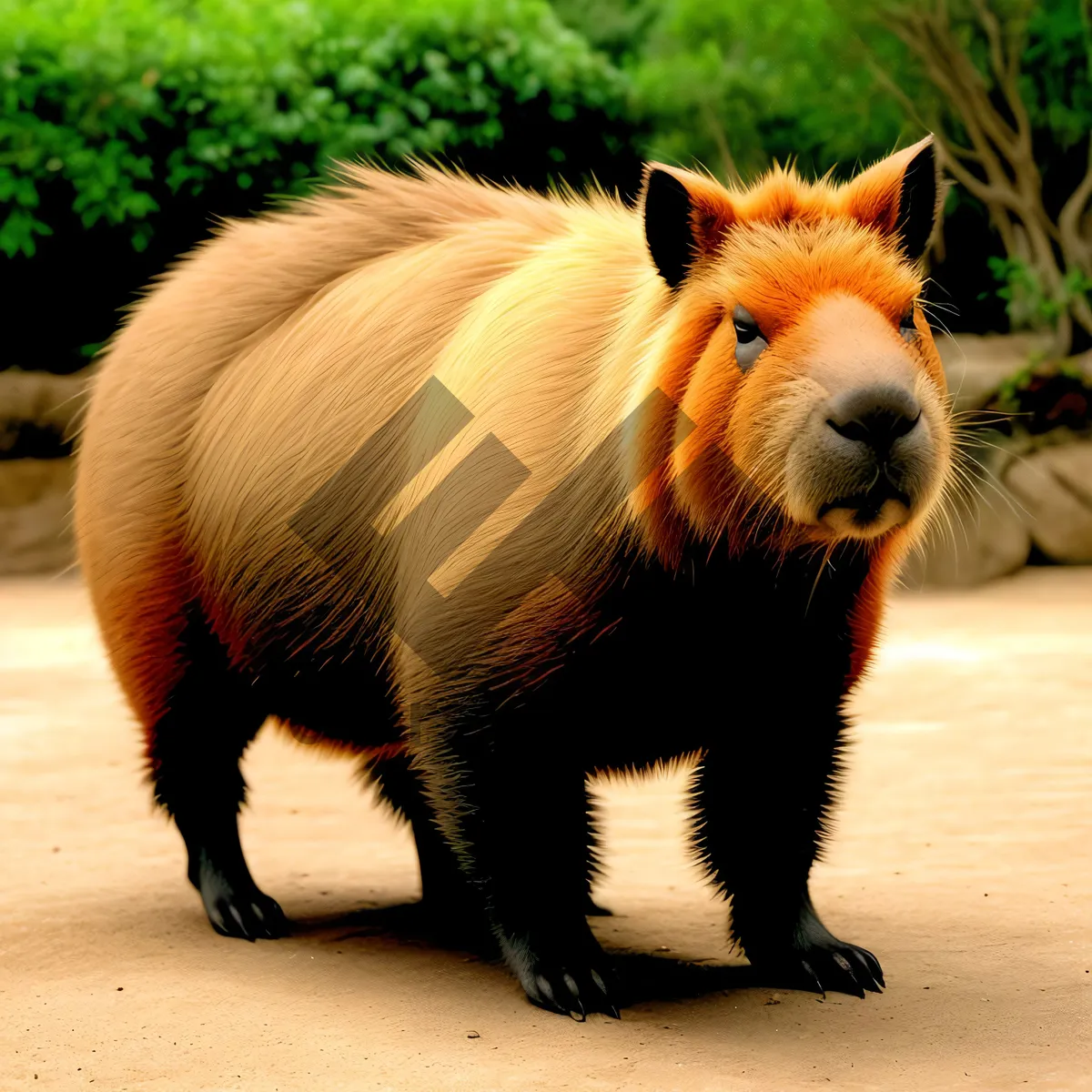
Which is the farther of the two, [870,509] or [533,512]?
[533,512]

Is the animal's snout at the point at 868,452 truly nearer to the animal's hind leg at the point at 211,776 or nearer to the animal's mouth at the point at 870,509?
the animal's mouth at the point at 870,509

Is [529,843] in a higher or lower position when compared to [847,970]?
higher

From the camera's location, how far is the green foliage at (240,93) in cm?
1112

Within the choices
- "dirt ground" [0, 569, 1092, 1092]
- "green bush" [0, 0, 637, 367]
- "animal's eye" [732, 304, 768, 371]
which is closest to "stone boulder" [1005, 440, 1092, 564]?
"dirt ground" [0, 569, 1092, 1092]

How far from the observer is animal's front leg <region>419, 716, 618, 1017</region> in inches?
129

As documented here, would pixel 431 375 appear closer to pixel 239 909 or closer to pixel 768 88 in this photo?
pixel 239 909

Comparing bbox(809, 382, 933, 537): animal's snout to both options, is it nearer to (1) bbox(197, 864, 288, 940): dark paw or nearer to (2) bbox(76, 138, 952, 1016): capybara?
(2) bbox(76, 138, 952, 1016): capybara

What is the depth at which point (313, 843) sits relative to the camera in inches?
201

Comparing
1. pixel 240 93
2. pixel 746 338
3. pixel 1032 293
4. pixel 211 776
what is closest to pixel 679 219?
pixel 746 338

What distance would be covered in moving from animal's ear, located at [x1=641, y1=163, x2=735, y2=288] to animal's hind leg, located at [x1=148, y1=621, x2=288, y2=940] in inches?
60.9

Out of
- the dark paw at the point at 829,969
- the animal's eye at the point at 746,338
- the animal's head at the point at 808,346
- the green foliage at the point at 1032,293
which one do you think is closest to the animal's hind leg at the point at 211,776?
the dark paw at the point at 829,969

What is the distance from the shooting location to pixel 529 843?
→ 3338 millimetres

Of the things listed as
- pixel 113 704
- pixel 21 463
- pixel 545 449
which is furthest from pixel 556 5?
pixel 545 449

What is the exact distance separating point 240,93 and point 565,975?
9025mm
